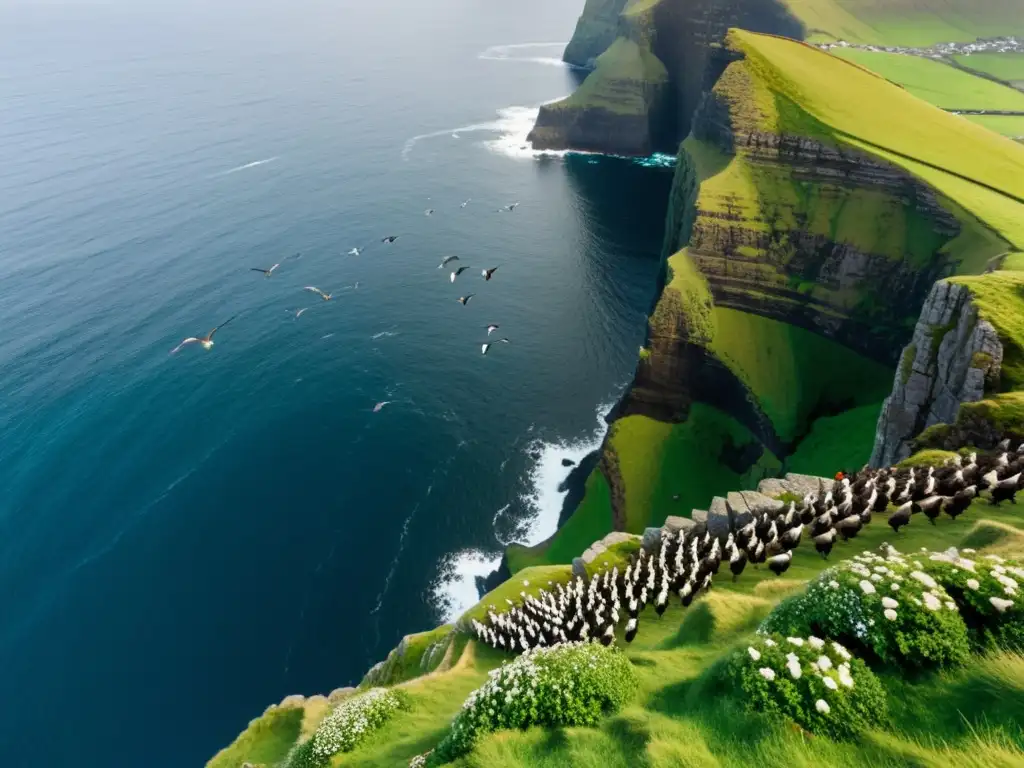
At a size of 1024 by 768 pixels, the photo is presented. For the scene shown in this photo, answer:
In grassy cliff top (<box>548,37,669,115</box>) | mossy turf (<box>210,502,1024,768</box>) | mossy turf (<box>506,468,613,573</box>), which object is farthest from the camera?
grassy cliff top (<box>548,37,669,115</box>)

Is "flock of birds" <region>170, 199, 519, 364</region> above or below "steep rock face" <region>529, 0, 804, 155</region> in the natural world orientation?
below

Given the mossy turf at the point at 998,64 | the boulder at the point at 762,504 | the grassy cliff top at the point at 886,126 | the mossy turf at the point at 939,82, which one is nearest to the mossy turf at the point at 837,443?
the grassy cliff top at the point at 886,126

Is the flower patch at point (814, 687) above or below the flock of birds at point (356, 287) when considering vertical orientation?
above

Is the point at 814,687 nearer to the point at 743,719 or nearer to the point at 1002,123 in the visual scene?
the point at 743,719

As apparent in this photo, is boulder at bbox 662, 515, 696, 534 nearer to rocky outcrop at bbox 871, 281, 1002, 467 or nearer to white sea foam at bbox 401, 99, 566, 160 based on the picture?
rocky outcrop at bbox 871, 281, 1002, 467

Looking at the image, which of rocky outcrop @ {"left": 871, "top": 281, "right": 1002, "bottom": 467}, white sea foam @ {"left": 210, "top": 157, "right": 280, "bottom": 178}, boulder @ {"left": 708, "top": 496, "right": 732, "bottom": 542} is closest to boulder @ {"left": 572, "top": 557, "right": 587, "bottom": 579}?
boulder @ {"left": 708, "top": 496, "right": 732, "bottom": 542}

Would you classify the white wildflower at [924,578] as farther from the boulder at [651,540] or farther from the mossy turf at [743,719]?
the boulder at [651,540]

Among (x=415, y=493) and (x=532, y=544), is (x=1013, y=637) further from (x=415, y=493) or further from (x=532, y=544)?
(x=415, y=493)

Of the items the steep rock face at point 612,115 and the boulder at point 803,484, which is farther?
the steep rock face at point 612,115

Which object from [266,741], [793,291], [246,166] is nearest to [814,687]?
[266,741]
